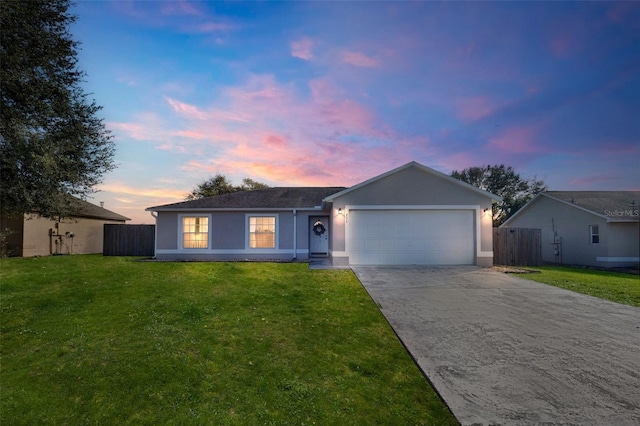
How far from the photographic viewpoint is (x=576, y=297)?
22.6 feet

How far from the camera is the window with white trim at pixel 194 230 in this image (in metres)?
13.9

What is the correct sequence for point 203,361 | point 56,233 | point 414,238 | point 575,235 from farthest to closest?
point 56,233 < point 575,235 < point 414,238 < point 203,361

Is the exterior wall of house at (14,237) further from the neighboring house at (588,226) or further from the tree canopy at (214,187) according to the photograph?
the neighboring house at (588,226)

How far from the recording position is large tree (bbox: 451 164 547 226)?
32.8 m

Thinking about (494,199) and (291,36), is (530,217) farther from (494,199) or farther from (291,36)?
(291,36)

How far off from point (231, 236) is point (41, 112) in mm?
8166

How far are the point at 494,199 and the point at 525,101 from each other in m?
5.08

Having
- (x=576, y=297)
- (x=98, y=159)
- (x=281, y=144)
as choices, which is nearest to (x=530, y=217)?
(x=576, y=297)

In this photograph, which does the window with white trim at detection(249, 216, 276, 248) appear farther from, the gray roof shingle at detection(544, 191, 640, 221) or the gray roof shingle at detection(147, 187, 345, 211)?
the gray roof shingle at detection(544, 191, 640, 221)

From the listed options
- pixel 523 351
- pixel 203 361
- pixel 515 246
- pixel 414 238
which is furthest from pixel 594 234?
pixel 203 361

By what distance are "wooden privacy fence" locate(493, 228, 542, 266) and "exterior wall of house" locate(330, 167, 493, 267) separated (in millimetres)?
1844

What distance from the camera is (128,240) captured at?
Answer: 53.6ft

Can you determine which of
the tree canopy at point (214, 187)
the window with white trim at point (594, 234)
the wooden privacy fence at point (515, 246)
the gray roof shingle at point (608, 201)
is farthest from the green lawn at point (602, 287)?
the tree canopy at point (214, 187)

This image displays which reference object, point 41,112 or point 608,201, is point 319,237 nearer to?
point 41,112
